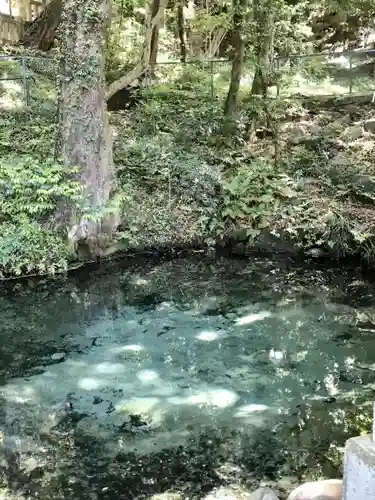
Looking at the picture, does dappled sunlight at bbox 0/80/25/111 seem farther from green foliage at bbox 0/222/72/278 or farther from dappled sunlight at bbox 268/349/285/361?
dappled sunlight at bbox 268/349/285/361

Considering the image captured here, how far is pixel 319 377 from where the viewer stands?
7125 millimetres

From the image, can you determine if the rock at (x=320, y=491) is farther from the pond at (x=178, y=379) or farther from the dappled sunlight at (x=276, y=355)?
the dappled sunlight at (x=276, y=355)

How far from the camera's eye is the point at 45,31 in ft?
63.5

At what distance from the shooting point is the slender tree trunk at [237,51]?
13.2m

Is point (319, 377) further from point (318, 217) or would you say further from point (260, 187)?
point (260, 187)

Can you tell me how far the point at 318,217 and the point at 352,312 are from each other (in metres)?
2.96

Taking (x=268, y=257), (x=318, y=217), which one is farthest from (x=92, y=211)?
(x=318, y=217)

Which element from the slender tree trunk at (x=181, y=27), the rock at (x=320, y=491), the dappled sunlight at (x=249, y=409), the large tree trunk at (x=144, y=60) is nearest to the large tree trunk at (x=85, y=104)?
the large tree trunk at (x=144, y=60)

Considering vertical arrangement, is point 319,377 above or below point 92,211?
below

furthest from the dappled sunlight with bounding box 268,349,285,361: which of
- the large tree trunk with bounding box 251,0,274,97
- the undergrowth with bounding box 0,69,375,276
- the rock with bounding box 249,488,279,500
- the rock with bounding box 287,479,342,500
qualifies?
the large tree trunk with bounding box 251,0,274,97

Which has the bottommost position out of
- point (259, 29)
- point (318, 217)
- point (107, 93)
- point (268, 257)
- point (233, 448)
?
point (233, 448)

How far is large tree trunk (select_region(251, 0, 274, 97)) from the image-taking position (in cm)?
1268

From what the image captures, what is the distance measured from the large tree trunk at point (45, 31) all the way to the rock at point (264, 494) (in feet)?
58.7

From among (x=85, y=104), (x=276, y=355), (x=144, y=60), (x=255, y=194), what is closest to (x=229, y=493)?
(x=276, y=355)
